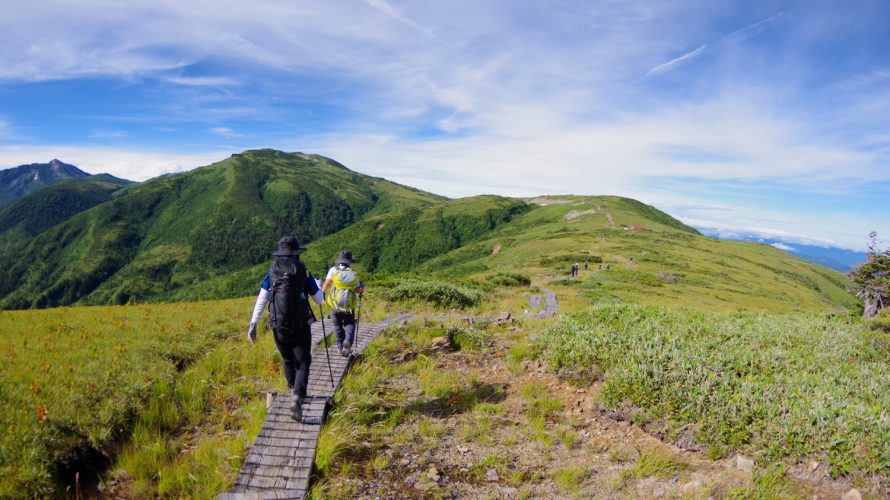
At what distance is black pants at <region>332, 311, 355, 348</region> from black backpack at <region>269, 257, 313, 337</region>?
268 centimetres

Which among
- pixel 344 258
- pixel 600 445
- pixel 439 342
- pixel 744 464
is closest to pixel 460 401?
pixel 600 445

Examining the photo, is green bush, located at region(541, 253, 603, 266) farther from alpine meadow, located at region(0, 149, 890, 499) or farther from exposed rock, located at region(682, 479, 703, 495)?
exposed rock, located at region(682, 479, 703, 495)

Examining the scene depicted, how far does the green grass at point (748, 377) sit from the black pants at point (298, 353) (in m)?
5.66

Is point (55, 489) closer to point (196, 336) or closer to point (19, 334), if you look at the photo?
point (196, 336)

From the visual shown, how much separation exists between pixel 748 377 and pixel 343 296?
321 inches

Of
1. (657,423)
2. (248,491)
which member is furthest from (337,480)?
(657,423)

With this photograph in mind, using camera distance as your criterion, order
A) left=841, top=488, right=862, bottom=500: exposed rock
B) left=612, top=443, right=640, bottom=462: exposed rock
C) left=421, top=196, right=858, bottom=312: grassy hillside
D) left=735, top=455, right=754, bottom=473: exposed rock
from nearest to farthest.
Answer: left=841, top=488, right=862, bottom=500: exposed rock, left=735, top=455, right=754, bottom=473: exposed rock, left=612, top=443, right=640, bottom=462: exposed rock, left=421, top=196, right=858, bottom=312: grassy hillside

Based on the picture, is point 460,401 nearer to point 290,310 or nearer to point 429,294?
point 290,310

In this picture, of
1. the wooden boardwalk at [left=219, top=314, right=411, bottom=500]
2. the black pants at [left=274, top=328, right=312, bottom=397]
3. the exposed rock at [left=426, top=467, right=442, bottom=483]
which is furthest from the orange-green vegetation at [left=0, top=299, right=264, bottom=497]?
the exposed rock at [left=426, top=467, right=442, bottom=483]

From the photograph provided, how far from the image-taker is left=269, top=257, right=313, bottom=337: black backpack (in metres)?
6.83

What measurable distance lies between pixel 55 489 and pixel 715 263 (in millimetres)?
97152

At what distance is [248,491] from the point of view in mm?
5355

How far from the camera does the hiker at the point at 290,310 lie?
22.4ft

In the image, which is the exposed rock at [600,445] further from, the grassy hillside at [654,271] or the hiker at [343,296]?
the grassy hillside at [654,271]
